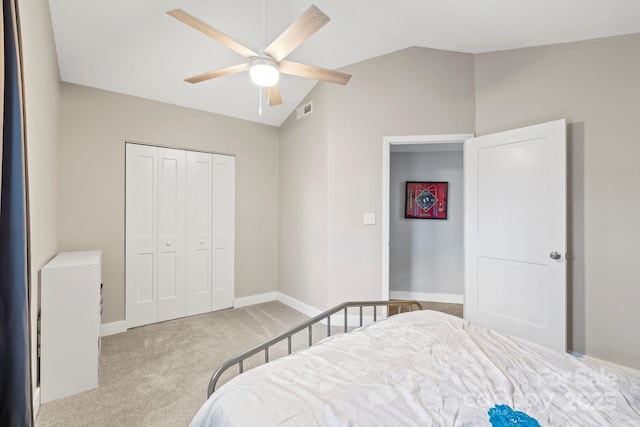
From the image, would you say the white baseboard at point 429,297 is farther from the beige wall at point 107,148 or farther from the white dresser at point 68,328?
the white dresser at point 68,328

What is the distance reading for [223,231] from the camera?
384 cm

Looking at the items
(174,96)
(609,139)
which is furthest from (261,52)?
(609,139)

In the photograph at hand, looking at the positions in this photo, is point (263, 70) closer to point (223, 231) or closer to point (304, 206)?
point (304, 206)

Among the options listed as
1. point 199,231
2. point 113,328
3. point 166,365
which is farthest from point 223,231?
point 166,365

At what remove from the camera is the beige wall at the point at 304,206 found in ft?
11.3

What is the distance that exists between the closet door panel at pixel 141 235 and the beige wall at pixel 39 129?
666 millimetres

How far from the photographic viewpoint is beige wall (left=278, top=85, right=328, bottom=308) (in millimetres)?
3457

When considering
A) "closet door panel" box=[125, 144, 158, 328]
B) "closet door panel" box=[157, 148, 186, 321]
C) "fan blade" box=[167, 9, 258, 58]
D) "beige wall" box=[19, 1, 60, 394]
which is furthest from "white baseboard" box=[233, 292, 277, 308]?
"fan blade" box=[167, 9, 258, 58]

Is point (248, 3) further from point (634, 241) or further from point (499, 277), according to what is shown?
point (634, 241)

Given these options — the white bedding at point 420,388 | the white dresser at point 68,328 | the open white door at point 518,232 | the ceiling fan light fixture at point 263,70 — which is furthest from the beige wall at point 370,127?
the white dresser at point 68,328

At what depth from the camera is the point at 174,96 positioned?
3.31 m

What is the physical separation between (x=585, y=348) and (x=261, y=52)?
3372 mm

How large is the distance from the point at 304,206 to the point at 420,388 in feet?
9.45

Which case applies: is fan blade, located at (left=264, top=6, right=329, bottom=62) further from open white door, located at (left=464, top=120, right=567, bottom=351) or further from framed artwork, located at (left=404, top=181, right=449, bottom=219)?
framed artwork, located at (left=404, top=181, right=449, bottom=219)
